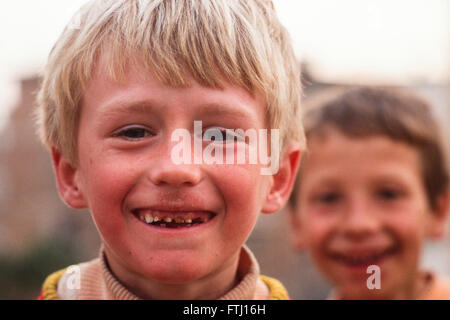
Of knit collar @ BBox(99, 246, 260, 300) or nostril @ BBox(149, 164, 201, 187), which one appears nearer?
nostril @ BBox(149, 164, 201, 187)

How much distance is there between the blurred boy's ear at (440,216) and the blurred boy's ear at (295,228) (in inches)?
15.1

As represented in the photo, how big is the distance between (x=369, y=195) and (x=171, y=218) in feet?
2.44

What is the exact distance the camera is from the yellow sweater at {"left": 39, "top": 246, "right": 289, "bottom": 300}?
3.05ft

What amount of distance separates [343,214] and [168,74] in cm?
77

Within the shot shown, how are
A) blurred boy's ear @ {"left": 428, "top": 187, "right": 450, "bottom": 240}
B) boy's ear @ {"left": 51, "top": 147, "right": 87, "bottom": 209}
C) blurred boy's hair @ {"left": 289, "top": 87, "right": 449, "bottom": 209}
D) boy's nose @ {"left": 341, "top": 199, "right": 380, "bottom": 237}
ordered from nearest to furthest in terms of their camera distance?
boy's ear @ {"left": 51, "top": 147, "right": 87, "bottom": 209}, boy's nose @ {"left": 341, "top": 199, "right": 380, "bottom": 237}, blurred boy's hair @ {"left": 289, "top": 87, "right": 449, "bottom": 209}, blurred boy's ear @ {"left": 428, "top": 187, "right": 450, "bottom": 240}

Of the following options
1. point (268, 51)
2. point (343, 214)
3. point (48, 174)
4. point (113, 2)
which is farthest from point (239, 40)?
point (48, 174)

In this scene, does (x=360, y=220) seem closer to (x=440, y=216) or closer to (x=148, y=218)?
(x=440, y=216)

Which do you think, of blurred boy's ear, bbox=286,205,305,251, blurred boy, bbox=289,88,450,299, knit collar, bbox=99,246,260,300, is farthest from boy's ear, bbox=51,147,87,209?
blurred boy's ear, bbox=286,205,305,251

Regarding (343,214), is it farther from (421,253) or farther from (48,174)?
(48,174)

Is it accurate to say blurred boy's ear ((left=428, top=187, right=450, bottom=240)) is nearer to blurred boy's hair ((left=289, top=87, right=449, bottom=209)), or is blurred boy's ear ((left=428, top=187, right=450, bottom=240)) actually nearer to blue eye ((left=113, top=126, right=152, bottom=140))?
blurred boy's hair ((left=289, top=87, right=449, bottom=209))

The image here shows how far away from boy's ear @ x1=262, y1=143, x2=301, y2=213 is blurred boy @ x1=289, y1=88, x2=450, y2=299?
41 centimetres

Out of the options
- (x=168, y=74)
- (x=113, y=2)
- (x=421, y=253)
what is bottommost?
(x=421, y=253)

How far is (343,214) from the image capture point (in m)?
1.38

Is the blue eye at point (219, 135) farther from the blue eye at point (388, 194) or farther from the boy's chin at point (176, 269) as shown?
the blue eye at point (388, 194)
